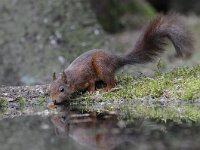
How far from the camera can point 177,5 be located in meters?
23.8

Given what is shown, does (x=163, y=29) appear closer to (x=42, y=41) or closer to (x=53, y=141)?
(x=53, y=141)

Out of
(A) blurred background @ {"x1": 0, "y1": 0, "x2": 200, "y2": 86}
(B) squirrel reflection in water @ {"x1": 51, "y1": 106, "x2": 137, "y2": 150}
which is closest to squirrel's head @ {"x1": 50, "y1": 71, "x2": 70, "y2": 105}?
(B) squirrel reflection in water @ {"x1": 51, "y1": 106, "x2": 137, "y2": 150}

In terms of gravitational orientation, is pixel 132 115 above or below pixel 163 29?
below

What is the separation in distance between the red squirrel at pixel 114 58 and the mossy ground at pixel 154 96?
0.22 m

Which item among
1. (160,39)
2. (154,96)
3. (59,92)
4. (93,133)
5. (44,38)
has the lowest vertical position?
(93,133)

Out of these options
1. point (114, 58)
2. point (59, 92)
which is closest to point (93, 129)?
point (59, 92)

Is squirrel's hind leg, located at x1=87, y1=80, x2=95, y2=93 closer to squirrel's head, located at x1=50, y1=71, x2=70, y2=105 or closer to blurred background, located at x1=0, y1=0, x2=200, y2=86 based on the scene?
squirrel's head, located at x1=50, y1=71, x2=70, y2=105

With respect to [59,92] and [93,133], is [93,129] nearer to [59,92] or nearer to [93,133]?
[93,133]

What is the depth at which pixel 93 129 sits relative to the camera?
680 cm

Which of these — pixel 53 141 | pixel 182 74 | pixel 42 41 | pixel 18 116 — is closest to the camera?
pixel 53 141

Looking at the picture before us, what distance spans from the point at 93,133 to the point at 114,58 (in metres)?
2.64

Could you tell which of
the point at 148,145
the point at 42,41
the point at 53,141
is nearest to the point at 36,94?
the point at 53,141

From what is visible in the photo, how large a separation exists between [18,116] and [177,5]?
16.5 metres

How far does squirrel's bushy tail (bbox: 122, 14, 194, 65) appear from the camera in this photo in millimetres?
9125
